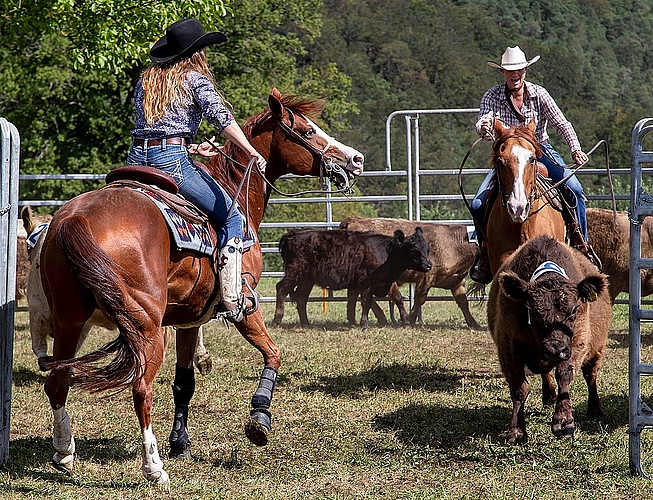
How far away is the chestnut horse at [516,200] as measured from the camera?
24.1 feet

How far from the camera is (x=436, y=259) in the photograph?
1457cm

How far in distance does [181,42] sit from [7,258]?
6.03 ft

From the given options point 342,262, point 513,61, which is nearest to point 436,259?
point 342,262

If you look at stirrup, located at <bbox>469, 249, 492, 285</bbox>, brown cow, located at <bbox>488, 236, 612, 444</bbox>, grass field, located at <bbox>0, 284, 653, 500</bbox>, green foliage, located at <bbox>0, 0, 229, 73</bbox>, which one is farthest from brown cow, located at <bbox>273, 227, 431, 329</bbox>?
brown cow, located at <bbox>488, 236, 612, 444</bbox>

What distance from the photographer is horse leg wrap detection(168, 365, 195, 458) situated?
626cm

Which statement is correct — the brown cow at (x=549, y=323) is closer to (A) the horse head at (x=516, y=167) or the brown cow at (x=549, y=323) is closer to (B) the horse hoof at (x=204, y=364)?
(A) the horse head at (x=516, y=167)

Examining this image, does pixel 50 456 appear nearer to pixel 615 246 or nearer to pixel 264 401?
pixel 264 401

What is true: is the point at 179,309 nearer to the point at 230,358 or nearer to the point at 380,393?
the point at 380,393

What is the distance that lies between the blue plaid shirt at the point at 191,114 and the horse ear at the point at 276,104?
34.1 inches

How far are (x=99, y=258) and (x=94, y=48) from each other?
8.40 m

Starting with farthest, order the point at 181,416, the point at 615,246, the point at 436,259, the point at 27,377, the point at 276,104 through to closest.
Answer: the point at 436,259, the point at 615,246, the point at 27,377, the point at 276,104, the point at 181,416

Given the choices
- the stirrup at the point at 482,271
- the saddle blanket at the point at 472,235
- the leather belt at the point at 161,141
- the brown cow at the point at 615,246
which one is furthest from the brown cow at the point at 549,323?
the brown cow at the point at 615,246

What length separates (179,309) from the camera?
5.75m

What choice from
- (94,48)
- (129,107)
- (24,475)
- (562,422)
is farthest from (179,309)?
(129,107)
